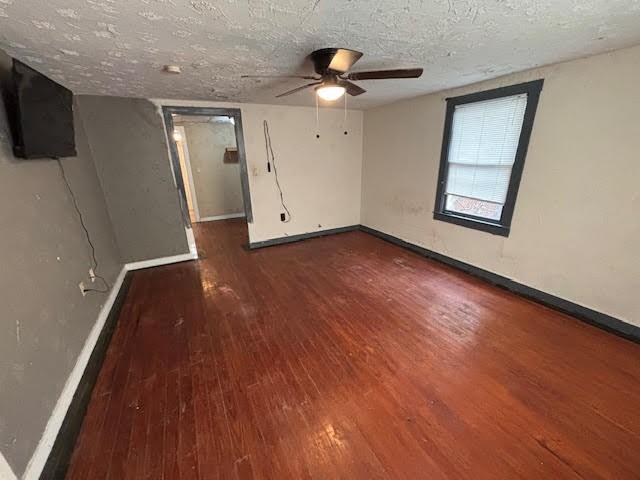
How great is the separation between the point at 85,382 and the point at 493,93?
435 cm

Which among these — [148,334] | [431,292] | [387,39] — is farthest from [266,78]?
[431,292]

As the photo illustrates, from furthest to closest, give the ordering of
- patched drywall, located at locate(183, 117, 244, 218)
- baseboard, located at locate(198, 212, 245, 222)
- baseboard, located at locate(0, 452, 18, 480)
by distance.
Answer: baseboard, located at locate(198, 212, 245, 222) → patched drywall, located at locate(183, 117, 244, 218) → baseboard, located at locate(0, 452, 18, 480)

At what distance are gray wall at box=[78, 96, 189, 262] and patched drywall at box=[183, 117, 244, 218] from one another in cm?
253

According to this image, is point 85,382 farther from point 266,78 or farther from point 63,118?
point 266,78

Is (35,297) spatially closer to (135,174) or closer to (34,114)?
(34,114)

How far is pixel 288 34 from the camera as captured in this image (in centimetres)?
157

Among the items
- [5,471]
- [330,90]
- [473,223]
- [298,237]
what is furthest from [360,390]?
[298,237]

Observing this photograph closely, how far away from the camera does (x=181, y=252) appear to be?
12.6 ft

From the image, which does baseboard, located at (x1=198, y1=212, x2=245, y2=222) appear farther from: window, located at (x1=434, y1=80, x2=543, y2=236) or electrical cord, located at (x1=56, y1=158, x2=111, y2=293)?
window, located at (x1=434, y1=80, x2=543, y2=236)

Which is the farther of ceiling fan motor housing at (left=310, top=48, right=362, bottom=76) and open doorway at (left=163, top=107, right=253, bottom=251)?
open doorway at (left=163, top=107, right=253, bottom=251)

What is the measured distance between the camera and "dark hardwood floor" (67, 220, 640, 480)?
1.30 metres

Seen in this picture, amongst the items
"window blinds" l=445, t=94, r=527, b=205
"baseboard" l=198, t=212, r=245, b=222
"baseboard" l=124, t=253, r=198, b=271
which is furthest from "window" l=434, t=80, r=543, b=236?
"baseboard" l=198, t=212, r=245, b=222

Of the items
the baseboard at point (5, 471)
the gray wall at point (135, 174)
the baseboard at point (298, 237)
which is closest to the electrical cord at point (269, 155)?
the baseboard at point (298, 237)

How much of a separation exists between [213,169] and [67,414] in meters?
5.40
